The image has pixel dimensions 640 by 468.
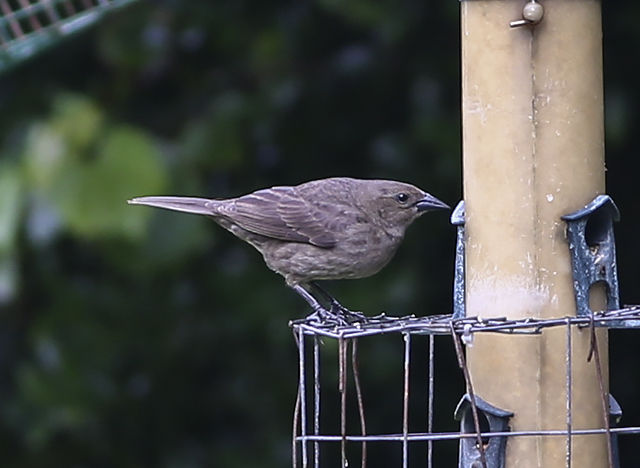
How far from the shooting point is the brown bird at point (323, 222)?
17.1 feet

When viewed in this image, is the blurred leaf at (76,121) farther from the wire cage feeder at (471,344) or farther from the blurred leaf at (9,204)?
the wire cage feeder at (471,344)

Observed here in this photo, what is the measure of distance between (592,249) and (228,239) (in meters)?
3.48

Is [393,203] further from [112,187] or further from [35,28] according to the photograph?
[35,28]

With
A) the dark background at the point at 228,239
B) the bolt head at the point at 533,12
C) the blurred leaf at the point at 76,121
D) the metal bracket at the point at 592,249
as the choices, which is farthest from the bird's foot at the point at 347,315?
the blurred leaf at the point at 76,121

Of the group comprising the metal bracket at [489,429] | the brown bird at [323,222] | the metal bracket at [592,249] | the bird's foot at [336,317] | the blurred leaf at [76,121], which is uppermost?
the blurred leaf at [76,121]

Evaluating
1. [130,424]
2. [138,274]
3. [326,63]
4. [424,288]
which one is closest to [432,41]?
[326,63]

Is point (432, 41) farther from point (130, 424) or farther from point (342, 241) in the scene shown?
point (130, 424)

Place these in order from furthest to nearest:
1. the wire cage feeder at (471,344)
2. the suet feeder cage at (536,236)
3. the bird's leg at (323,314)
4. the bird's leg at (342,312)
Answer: the bird's leg at (342,312)
the bird's leg at (323,314)
the suet feeder cage at (536,236)
the wire cage feeder at (471,344)

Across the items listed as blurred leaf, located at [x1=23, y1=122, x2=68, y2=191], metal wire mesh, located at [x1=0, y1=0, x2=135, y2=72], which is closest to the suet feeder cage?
metal wire mesh, located at [x1=0, y1=0, x2=135, y2=72]

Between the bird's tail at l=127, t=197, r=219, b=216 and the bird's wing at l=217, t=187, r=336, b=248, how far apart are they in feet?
0.19

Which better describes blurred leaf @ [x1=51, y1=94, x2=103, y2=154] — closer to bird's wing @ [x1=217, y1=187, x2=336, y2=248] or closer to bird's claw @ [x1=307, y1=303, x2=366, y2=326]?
bird's wing @ [x1=217, y1=187, x2=336, y2=248]

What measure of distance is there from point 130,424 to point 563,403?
3824 mm

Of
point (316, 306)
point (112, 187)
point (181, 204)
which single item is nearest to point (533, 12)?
point (316, 306)

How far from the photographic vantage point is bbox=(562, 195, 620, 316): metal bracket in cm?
385
